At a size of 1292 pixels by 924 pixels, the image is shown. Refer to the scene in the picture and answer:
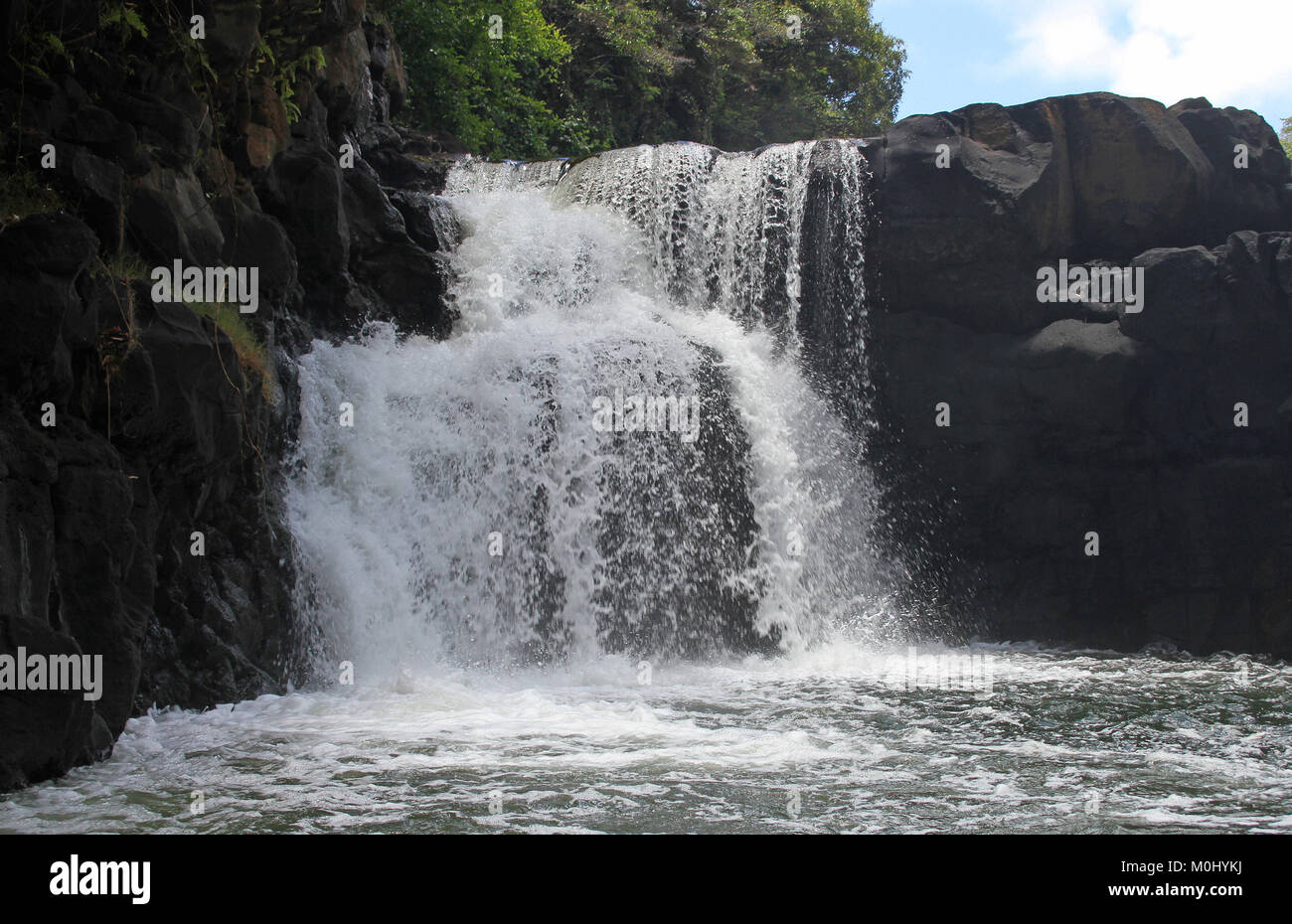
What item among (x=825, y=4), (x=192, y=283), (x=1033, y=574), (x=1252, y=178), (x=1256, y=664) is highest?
(x=825, y=4)

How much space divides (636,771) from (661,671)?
14.3ft

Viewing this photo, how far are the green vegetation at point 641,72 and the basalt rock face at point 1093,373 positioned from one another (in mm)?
8828

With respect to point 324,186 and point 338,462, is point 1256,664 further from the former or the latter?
point 324,186

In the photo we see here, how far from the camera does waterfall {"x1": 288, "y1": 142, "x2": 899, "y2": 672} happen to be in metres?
11.9

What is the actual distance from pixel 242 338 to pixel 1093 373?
10257mm

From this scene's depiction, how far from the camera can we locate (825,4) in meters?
32.5

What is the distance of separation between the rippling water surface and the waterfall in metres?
1.06

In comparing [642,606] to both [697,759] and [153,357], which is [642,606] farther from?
[153,357]

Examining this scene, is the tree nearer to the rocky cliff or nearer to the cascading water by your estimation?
the rocky cliff

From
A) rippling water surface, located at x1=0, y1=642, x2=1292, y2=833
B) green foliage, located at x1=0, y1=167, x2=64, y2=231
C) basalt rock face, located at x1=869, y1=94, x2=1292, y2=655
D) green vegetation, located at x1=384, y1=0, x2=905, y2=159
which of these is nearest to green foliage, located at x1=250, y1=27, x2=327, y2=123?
green foliage, located at x1=0, y1=167, x2=64, y2=231

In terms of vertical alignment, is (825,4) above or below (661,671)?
above

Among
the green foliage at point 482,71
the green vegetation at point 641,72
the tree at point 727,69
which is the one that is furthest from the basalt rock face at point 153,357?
the tree at point 727,69

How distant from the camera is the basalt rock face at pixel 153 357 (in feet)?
24.2

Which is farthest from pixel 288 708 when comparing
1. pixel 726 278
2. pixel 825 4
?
pixel 825 4
